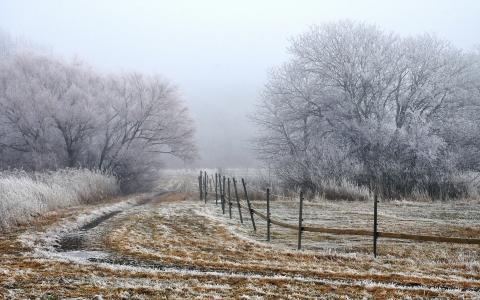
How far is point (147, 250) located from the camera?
37.1 ft

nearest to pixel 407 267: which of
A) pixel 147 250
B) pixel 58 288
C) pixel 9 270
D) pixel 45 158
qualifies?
pixel 147 250

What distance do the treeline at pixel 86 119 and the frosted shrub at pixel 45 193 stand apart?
572 cm

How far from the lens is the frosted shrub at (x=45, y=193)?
1563 cm

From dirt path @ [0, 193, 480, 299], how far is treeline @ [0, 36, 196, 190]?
23.4 meters

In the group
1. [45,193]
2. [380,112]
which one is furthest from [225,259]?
[380,112]

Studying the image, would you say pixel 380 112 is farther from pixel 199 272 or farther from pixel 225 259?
pixel 199 272

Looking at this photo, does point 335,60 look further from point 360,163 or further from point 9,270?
point 9,270

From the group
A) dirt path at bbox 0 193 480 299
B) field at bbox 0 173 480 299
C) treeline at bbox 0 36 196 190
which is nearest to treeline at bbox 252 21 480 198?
field at bbox 0 173 480 299

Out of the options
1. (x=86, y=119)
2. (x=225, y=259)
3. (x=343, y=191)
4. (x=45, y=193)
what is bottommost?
(x=225, y=259)

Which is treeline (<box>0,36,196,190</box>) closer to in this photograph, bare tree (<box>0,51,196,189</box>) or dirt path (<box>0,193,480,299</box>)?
bare tree (<box>0,51,196,189</box>)

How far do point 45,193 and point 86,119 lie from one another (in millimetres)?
16842

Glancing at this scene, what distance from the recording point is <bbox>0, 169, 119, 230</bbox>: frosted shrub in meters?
15.6

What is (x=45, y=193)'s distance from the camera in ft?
65.8

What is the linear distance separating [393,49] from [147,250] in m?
24.3
